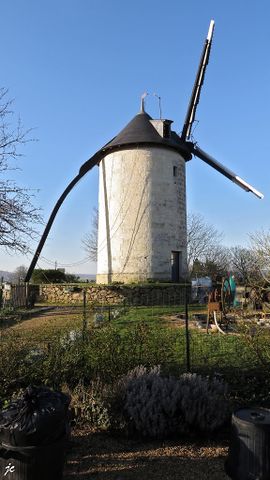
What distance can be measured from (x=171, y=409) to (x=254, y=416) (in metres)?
1.23

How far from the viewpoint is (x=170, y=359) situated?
6938mm

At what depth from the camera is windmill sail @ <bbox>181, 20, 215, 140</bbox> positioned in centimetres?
2398

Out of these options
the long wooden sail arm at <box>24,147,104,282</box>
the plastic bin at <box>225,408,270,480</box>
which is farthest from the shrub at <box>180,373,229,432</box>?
the long wooden sail arm at <box>24,147,104,282</box>

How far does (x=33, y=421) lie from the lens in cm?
336

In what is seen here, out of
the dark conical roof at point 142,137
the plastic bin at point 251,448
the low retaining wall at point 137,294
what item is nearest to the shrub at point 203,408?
the plastic bin at point 251,448

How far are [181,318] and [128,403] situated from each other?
9073mm

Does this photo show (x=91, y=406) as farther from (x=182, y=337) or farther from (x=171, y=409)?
(x=182, y=337)

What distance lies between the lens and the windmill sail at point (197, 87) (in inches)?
944

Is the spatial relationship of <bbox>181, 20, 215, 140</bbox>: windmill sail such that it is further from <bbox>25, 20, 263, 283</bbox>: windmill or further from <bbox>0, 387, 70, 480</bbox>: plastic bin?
<bbox>0, 387, 70, 480</bbox>: plastic bin

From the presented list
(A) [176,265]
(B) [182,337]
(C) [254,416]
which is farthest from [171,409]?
(A) [176,265]

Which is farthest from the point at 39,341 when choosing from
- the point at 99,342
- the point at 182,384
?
the point at 182,384

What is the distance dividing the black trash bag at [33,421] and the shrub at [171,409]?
122 centimetres

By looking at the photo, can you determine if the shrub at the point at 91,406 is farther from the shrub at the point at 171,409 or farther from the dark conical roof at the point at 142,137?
the dark conical roof at the point at 142,137

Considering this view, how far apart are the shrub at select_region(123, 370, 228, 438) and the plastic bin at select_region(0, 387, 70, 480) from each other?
1.27 meters
